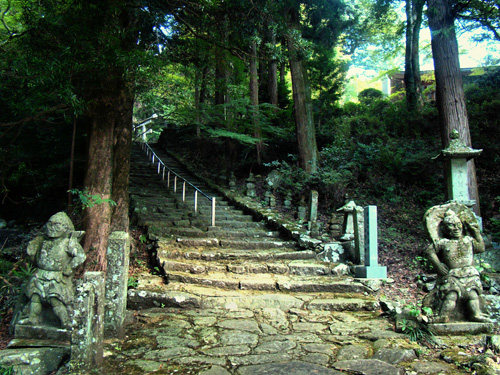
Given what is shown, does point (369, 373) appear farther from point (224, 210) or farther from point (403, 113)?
point (403, 113)

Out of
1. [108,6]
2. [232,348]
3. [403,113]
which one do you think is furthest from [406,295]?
[403,113]

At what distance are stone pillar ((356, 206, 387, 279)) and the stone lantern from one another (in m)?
2.39

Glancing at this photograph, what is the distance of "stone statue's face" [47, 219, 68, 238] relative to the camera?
3879mm

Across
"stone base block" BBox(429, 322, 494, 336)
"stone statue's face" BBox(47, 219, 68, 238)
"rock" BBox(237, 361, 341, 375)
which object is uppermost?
"stone statue's face" BBox(47, 219, 68, 238)

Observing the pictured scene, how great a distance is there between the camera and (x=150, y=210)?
31.7 feet

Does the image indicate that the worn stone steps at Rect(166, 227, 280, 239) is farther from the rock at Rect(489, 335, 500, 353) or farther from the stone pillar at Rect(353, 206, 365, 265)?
the rock at Rect(489, 335, 500, 353)

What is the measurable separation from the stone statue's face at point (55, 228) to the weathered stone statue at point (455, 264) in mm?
4360

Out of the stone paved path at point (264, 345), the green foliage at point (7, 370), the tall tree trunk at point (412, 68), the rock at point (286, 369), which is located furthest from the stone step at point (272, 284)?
the tall tree trunk at point (412, 68)

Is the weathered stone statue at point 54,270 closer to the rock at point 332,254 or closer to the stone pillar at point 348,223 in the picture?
the rock at point 332,254

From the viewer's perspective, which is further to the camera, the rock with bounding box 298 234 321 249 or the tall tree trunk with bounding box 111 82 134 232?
the rock with bounding box 298 234 321 249

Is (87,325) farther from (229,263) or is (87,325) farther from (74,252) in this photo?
(229,263)

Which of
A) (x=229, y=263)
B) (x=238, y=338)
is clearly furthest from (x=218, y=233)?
(x=238, y=338)

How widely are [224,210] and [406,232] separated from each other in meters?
5.11

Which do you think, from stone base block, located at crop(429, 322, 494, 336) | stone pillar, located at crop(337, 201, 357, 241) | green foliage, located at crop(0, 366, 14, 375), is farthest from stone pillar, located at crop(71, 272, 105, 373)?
stone pillar, located at crop(337, 201, 357, 241)
